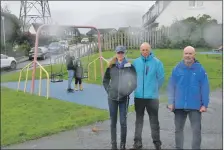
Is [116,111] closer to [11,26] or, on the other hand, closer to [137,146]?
[137,146]

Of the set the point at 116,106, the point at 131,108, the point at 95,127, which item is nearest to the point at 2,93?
the point at 116,106

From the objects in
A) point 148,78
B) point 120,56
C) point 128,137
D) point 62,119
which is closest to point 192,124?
point 148,78

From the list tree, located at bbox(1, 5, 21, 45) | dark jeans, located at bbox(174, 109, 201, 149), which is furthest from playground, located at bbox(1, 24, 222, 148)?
dark jeans, located at bbox(174, 109, 201, 149)

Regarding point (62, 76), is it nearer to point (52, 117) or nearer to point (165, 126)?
point (52, 117)

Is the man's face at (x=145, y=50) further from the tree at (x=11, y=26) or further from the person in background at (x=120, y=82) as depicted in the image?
the tree at (x=11, y=26)

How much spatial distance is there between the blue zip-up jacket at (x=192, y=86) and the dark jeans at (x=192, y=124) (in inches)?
3.3

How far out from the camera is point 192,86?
354 cm

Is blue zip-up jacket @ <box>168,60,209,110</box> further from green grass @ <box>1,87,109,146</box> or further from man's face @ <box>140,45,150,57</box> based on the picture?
green grass @ <box>1,87,109,146</box>

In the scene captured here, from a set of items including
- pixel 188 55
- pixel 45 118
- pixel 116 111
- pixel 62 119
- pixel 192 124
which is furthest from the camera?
pixel 62 119

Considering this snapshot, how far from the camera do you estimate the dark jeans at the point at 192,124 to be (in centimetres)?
359

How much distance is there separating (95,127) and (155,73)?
1.76m

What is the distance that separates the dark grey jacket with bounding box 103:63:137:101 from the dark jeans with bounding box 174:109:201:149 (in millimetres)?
599

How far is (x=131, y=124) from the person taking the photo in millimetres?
5406

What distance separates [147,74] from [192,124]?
76 cm
